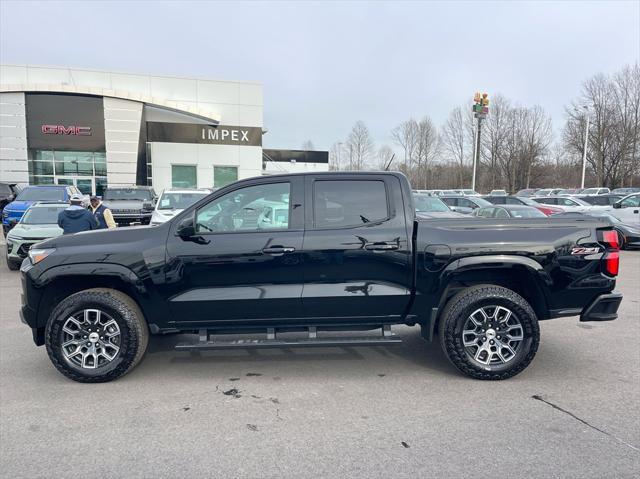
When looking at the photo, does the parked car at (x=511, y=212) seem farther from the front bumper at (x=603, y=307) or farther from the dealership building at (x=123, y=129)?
the dealership building at (x=123, y=129)

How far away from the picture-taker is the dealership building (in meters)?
24.6

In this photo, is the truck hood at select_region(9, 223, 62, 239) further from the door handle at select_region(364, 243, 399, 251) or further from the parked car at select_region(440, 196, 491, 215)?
the parked car at select_region(440, 196, 491, 215)

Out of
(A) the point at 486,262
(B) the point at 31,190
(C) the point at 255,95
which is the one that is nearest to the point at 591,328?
(A) the point at 486,262

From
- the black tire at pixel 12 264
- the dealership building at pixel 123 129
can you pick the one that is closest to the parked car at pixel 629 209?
the black tire at pixel 12 264

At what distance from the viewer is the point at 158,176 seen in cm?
2684

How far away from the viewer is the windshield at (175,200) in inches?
A: 511

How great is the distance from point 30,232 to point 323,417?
355 inches

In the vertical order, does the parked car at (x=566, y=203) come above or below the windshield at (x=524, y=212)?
above

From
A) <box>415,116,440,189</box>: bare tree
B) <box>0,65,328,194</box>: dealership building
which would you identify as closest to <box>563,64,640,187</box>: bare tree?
<box>415,116,440,189</box>: bare tree

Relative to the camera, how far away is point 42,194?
1478 cm

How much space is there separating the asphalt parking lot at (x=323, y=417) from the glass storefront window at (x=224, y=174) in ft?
75.4

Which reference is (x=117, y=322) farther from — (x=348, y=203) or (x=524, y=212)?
(x=524, y=212)

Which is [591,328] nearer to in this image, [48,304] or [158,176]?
[48,304]

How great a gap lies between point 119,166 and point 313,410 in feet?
83.3
